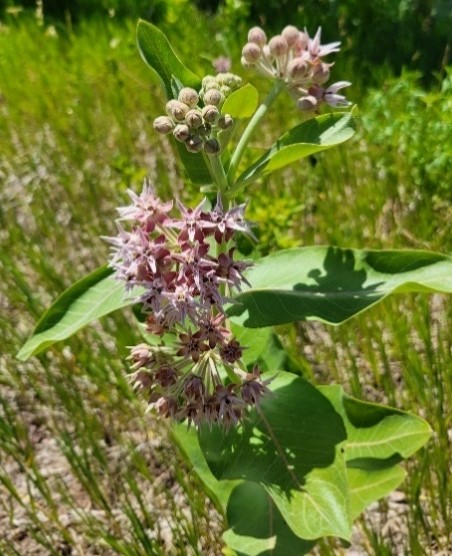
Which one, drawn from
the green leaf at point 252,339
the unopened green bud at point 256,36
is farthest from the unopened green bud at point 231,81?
the green leaf at point 252,339

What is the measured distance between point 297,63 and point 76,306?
0.69m

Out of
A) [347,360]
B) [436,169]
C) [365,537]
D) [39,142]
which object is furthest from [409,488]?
[39,142]

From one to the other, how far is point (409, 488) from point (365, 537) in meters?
0.17

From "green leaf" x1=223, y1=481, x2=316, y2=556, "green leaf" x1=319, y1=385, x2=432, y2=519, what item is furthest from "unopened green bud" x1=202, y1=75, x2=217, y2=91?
"green leaf" x1=223, y1=481, x2=316, y2=556

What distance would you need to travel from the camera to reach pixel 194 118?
1.33 m

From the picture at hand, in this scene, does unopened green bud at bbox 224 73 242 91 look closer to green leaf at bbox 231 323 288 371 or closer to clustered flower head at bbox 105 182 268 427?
clustered flower head at bbox 105 182 268 427

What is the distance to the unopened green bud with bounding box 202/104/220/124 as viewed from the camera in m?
1.33

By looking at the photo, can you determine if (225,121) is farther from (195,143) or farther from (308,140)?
(308,140)

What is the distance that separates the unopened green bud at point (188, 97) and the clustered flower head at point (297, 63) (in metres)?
0.20

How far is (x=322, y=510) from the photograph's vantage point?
146 centimetres

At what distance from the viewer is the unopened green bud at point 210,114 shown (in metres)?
1.33

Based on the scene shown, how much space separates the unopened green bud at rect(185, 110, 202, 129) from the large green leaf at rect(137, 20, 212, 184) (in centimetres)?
15

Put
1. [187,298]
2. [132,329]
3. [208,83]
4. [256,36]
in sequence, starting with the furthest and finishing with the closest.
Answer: [132,329]
[256,36]
[208,83]
[187,298]

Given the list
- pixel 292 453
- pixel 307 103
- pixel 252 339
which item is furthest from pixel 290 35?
pixel 292 453
